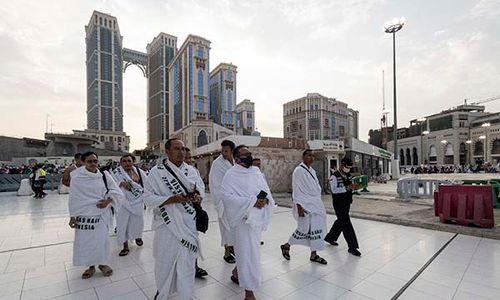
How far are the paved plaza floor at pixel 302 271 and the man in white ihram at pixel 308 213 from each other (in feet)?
0.88

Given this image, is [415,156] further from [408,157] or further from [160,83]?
[160,83]

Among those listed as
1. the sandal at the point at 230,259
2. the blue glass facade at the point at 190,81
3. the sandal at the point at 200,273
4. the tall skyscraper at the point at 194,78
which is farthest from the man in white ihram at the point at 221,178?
the blue glass facade at the point at 190,81

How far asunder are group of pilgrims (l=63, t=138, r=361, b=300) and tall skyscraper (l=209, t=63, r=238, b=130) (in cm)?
7999

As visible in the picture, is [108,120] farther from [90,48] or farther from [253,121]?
[253,121]

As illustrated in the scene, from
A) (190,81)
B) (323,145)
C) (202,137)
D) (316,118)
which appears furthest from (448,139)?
(190,81)

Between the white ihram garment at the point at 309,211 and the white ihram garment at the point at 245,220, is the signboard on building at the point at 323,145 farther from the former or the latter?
the white ihram garment at the point at 245,220

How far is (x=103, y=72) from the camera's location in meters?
92.2

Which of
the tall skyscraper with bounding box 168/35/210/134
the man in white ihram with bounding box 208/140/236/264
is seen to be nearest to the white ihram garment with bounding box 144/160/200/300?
the man in white ihram with bounding box 208/140/236/264

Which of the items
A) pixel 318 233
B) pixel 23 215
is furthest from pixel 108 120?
pixel 318 233

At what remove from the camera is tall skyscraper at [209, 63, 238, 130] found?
8444 cm

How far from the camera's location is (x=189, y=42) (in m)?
61.3

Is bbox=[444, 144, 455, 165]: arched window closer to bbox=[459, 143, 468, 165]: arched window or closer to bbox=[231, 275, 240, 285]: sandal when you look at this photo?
bbox=[459, 143, 468, 165]: arched window

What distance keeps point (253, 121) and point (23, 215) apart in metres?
99.7

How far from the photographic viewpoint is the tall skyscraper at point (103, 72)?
297 feet
